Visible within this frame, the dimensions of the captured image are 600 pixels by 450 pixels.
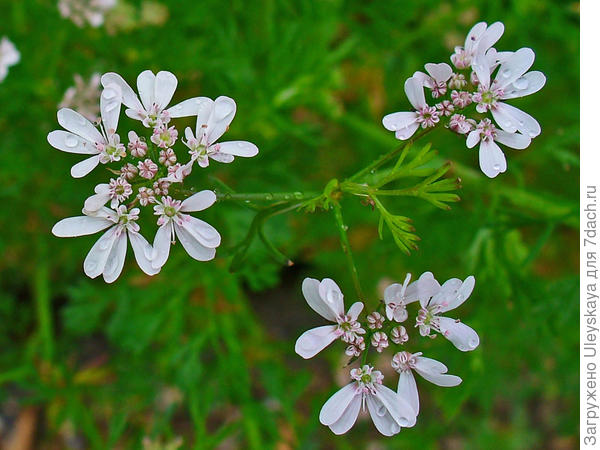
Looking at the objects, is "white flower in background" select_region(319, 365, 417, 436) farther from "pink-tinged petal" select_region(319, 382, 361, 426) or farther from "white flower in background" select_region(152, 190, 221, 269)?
"white flower in background" select_region(152, 190, 221, 269)

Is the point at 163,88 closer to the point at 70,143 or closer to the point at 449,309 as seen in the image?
the point at 70,143

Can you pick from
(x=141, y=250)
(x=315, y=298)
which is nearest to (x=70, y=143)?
(x=141, y=250)

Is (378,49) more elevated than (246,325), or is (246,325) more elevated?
(378,49)

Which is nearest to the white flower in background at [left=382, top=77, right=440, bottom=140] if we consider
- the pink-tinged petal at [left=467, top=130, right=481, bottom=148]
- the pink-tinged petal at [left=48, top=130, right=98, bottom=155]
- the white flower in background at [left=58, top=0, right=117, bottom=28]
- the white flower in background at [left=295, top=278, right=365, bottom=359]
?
the pink-tinged petal at [left=467, top=130, right=481, bottom=148]

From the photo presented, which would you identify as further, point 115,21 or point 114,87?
point 115,21

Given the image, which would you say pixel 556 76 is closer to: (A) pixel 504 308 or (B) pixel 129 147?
(A) pixel 504 308

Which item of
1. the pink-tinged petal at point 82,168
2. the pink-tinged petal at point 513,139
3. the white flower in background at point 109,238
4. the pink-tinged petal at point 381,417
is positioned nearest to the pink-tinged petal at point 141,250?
the white flower in background at point 109,238

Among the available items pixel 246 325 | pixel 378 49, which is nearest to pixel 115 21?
pixel 378 49
